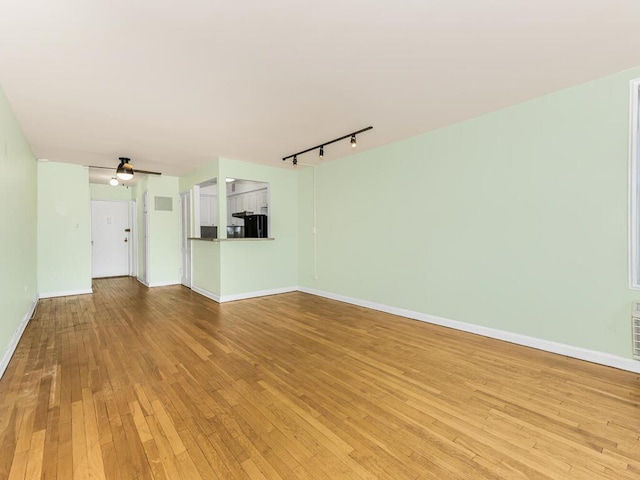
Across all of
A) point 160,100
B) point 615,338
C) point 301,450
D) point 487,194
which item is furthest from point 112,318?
point 615,338

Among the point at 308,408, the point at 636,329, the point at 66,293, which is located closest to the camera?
the point at 308,408

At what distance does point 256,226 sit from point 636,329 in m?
5.16

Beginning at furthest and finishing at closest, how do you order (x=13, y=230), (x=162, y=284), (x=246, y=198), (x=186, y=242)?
(x=246, y=198), (x=162, y=284), (x=186, y=242), (x=13, y=230)

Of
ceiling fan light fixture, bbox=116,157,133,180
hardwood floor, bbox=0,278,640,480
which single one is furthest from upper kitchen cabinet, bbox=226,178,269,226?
hardwood floor, bbox=0,278,640,480

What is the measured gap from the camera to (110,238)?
8.18m

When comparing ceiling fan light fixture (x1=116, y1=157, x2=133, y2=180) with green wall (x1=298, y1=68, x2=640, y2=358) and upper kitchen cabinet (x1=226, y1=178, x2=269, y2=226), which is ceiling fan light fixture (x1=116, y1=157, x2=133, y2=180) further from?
green wall (x1=298, y1=68, x2=640, y2=358)

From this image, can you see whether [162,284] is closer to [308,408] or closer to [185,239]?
[185,239]

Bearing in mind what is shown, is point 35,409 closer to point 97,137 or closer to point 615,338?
point 97,137

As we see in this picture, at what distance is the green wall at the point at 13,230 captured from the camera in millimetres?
2809

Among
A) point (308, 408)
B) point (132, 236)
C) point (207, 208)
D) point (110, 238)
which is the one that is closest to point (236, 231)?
point (207, 208)

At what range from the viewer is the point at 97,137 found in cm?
411

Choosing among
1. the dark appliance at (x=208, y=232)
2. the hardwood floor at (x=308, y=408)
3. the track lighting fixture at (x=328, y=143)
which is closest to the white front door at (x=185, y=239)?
the dark appliance at (x=208, y=232)

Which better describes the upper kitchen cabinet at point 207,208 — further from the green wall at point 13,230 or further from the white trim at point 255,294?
the green wall at point 13,230

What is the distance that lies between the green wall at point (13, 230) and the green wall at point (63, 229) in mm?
1344
